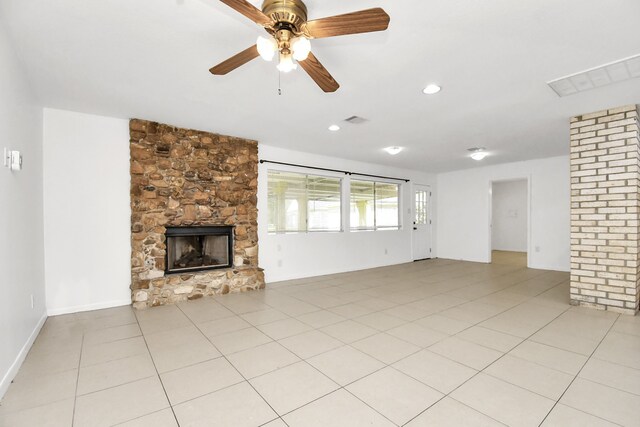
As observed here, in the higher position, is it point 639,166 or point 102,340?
point 639,166

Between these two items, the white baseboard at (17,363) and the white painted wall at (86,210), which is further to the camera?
the white painted wall at (86,210)

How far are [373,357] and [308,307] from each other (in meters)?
1.46

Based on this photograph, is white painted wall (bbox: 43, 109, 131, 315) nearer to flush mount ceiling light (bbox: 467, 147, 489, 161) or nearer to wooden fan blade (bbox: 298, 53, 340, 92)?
wooden fan blade (bbox: 298, 53, 340, 92)

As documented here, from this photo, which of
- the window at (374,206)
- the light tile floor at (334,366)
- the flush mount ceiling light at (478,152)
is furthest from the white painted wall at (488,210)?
the light tile floor at (334,366)

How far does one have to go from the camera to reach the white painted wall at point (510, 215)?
940cm

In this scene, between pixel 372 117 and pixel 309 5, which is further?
pixel 372 117

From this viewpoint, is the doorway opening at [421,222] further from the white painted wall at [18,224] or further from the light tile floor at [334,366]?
the white painted wall at [18,224]

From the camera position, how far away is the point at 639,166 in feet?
11.4

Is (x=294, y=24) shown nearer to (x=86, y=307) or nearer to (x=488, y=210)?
(x=86, y=307)

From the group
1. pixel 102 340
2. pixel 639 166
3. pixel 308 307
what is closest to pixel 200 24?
pixel 102 340

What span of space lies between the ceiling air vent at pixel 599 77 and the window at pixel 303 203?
3872mm

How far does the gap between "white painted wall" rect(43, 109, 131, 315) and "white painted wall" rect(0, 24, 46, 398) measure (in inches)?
9.5

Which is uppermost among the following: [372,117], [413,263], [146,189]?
[372,117]

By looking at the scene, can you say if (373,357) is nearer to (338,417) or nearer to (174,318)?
(338,417)
